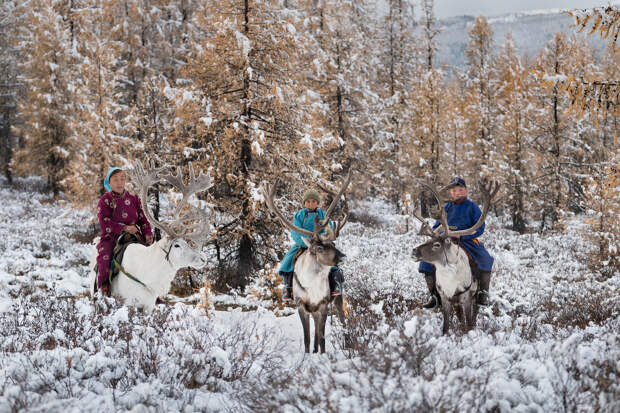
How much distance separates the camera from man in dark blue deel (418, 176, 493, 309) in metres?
5.94

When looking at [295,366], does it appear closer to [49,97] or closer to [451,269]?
[451,269]

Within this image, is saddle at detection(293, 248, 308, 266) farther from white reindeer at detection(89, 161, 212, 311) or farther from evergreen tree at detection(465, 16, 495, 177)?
evergreen tree at detection(465, 16, 495, 177)

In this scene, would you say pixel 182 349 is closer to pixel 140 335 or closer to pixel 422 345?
pixel 140 335

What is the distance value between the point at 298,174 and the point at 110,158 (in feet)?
32.7

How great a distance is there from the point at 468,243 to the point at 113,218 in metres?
5.58

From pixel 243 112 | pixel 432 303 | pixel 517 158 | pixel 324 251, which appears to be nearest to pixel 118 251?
pixel 324 251

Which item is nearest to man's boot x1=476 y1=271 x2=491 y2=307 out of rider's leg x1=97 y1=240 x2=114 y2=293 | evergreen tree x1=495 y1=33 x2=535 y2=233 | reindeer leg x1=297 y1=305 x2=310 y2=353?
reindeer leg x1=297 y1=305 x2=310 y2=353

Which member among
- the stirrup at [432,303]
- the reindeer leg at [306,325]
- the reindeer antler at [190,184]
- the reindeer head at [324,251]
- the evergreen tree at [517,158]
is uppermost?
the reindeer antler at [190,184]

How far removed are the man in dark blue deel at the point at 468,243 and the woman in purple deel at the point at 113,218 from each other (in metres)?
4.82

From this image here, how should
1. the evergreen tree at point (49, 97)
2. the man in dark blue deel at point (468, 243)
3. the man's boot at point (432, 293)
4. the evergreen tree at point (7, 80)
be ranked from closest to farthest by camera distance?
the man in dark blue deel at point (468, 243) → the man's boot at point (432, 293) → the evergreen tree at point (49, 97) → the evergreen tree at point (7, 80)

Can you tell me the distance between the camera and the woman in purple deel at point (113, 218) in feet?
20.3

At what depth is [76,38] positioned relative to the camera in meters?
23.4

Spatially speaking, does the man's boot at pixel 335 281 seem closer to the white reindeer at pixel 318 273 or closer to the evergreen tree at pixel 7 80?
the white reindeer at pixel 318 273

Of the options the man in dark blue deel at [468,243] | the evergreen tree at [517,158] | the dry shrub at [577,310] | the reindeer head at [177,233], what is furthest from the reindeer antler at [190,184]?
the evergreen tree at [517,158]
